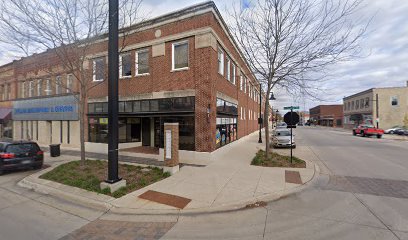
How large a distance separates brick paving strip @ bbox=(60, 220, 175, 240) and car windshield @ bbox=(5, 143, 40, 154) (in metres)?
7.49

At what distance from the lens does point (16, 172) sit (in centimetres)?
933

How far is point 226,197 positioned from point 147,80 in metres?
9.25

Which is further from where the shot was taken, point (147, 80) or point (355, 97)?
point (355, 97)

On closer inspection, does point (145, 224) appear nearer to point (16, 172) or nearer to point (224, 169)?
point (224, 169)

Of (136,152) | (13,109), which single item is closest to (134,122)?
(136,152)

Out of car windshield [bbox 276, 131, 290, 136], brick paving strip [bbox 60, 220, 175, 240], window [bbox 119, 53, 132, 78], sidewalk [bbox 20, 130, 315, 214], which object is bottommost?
brick paving strip [bbox 60, 220, 175, 240]

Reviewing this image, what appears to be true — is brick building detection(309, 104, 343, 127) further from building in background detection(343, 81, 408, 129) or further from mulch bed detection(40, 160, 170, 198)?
mulch bed detection(40, 160, 170, 198)

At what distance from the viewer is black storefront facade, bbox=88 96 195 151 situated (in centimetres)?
1113

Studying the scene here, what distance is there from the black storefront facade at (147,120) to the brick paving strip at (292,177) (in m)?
5.01

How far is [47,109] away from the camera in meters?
17.6

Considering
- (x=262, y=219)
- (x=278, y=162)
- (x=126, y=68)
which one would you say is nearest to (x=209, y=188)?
(x=262, y=219)

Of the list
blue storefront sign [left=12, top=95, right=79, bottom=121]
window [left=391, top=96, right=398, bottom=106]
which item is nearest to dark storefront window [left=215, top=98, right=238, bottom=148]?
blue storefront sign [left=12, top=95, right=79, bottom=121]

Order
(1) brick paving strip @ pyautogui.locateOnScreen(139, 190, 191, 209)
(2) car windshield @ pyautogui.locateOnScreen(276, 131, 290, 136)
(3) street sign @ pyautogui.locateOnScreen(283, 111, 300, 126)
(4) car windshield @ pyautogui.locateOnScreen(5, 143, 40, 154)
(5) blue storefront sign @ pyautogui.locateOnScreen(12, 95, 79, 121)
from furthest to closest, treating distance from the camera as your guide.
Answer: (2) car windshield @ pyautogui.locateOnScreen(276, 131, 290, 136) → (5) blue storefront sign @ pyautogui.locateOnScreen(12, 95, 79, 121) → (3) street sign @ pyautogui.locateOnScreen(283, 111, 300, 126) → (4) car windshield @ pyautogui.locateOnScreen(5, 143, 40, 154) → (1) brick paving strip @ pyautogui.locateOnScreen(139, 190, 191, 209)

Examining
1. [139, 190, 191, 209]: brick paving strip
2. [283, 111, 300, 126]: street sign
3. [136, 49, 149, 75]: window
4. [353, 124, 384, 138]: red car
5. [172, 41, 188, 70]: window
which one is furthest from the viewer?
[353, 124, 384, 138]: red car
